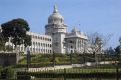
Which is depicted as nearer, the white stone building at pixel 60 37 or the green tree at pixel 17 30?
the green tree at pixel 17 30

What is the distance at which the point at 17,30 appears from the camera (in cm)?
6488

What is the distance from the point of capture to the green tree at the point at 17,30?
64562 millimetres

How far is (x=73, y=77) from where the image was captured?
22.8 m

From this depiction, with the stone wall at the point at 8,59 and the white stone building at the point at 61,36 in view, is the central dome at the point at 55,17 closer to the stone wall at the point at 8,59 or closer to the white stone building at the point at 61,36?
the white stone building at the point at 61,36

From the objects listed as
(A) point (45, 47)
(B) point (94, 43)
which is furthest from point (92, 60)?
(A) point (45, 47)

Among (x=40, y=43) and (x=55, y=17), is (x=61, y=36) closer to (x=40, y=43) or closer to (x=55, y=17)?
(x=55, y=17)

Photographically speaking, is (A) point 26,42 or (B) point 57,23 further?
(B) point 57,23

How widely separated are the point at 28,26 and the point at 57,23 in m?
45.4

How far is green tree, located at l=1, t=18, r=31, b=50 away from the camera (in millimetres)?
64562

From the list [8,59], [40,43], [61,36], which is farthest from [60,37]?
[8,59]

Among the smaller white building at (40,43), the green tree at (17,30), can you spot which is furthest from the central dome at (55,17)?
the green tree at (17,30)

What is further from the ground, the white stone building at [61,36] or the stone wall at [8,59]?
the white stone building at [61,36]

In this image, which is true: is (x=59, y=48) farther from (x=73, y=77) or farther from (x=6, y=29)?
(x=73, y=77)

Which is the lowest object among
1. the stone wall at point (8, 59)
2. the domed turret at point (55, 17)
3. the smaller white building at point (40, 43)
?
the stone wall at point (8, 59)
